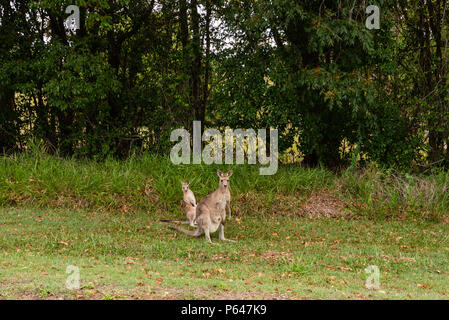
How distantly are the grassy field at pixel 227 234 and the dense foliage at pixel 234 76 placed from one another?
1.69 m

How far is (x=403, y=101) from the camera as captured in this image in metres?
15.7

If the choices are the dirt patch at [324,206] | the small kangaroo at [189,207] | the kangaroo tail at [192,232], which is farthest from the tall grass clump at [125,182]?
the kangaroo tail at [192,232]

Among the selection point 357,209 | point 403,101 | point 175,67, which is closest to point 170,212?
point 357,209

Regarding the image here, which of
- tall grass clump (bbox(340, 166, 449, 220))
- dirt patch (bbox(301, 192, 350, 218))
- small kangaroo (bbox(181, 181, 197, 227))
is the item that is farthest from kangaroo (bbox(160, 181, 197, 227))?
tall grass clump (bbox(340, 166, 449, 220))

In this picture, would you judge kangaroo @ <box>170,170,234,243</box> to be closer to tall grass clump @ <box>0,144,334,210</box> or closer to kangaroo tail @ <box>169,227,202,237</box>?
kangaroo tail @ <box>169,227,202,237</box>

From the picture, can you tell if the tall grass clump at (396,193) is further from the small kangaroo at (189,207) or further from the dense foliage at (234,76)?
the small kangaroo at (189,207)

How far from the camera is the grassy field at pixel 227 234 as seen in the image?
6.73m

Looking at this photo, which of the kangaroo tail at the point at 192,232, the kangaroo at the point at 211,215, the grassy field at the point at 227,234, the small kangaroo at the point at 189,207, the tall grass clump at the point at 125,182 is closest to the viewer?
the grassy field at the point at 227,234

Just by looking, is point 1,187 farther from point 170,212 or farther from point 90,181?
point 170,212

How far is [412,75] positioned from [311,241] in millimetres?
8251

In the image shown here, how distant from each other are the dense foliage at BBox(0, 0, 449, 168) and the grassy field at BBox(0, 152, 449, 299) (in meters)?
1.69

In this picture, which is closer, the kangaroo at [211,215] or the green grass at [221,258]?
the green grass at [221,258]

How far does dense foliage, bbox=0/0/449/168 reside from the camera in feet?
45.3

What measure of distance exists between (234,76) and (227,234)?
6.43m
